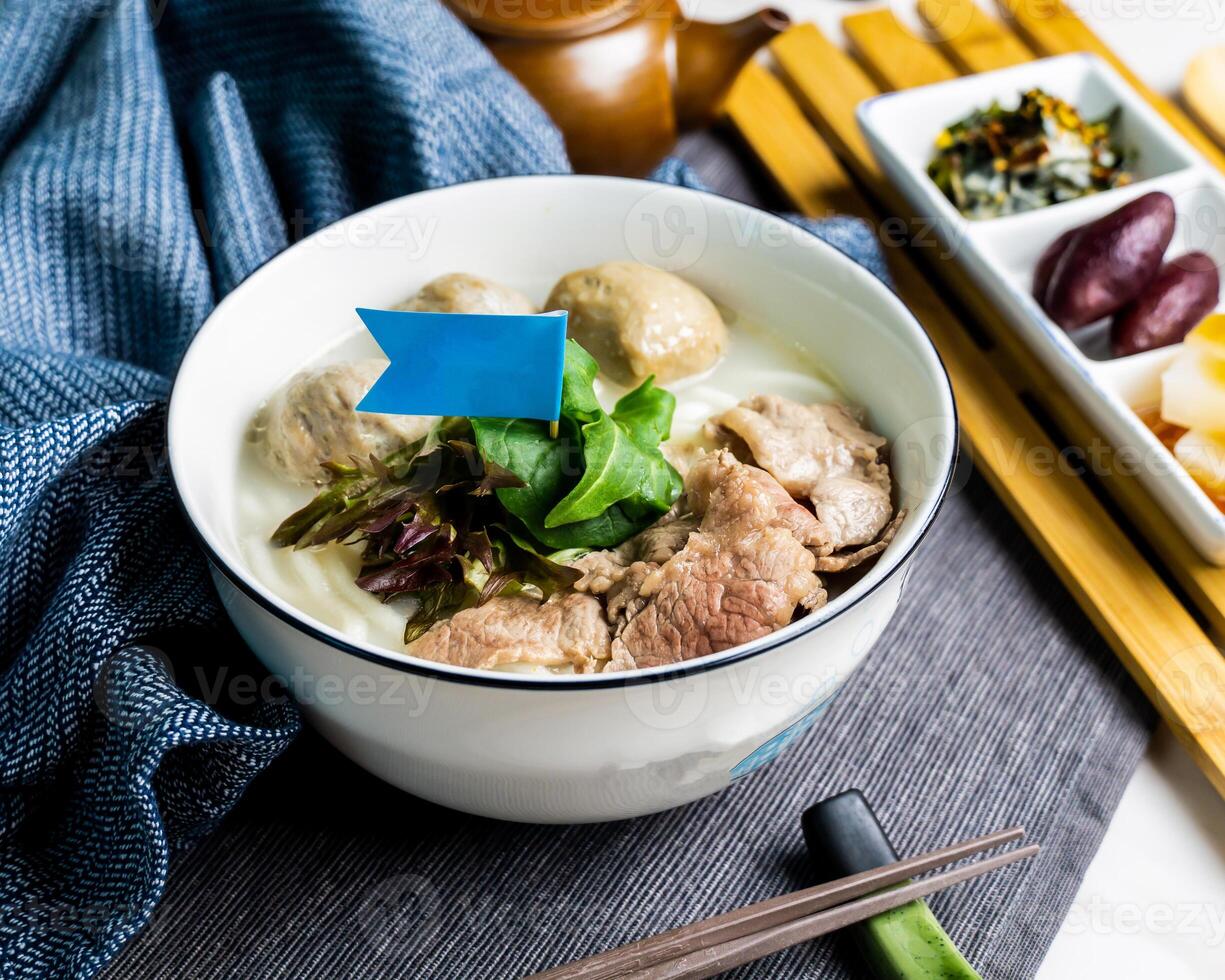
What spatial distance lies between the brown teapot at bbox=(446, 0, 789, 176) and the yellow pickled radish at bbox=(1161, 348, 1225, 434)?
825mm

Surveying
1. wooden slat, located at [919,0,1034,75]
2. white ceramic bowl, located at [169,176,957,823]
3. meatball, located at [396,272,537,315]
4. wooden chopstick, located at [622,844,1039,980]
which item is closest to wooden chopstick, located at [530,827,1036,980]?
wooden chopstick, located at [622,844,1039,980]

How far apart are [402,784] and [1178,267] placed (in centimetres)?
138

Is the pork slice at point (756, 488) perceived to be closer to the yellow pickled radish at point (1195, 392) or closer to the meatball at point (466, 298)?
the meatball at point (466, 298)

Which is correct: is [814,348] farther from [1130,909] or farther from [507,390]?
[1130,909]

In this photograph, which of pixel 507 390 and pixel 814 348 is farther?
pixel 814 348

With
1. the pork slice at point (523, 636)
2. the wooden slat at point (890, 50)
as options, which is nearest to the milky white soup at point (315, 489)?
the pork slice at point (523, 636)

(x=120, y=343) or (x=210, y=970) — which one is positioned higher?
(x=120, y=343)

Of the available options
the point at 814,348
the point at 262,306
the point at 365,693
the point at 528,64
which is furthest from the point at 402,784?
the point at 528,64

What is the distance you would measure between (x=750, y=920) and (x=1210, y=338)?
3.36 ft

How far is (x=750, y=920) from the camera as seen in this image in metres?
1.19

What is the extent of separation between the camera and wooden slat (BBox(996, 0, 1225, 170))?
2248mm

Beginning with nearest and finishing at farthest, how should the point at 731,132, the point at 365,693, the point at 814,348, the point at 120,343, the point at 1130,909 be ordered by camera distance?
the point at 365,693 < the point at 1130,909 < the point at 814,348 < the point at 120,343 < the point at 731,132

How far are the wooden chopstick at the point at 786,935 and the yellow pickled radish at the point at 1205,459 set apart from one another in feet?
2.19

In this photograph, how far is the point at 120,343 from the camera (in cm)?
171
